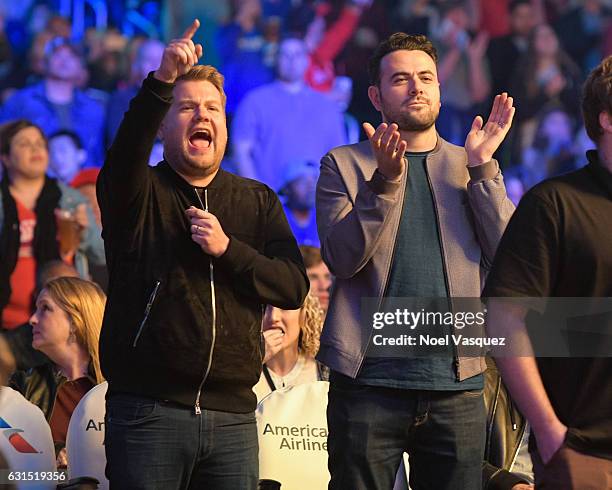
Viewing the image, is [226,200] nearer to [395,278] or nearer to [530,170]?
[395,278]

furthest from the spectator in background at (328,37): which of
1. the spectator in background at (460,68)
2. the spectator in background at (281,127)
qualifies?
the spectator in background at (460,68)

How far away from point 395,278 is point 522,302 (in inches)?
31.0

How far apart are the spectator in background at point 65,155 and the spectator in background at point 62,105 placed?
0.15 ft

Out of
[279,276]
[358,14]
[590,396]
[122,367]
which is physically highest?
[358,14]

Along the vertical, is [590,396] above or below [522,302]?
below

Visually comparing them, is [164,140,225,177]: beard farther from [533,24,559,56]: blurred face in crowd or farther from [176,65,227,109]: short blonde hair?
[533,24,559,56]: blurred face in crowd

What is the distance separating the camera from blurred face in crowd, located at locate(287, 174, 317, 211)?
25.5 ft

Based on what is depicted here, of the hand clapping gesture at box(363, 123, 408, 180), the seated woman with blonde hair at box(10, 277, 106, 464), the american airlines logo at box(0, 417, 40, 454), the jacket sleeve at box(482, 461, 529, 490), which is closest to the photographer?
the hand clapping gesture at box(363, 123, 408, 180)

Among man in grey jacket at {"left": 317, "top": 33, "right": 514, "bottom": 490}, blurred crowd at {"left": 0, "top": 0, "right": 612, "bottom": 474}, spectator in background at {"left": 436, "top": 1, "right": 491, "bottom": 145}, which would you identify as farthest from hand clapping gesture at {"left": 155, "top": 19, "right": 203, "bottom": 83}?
spectator in background at {"left": 436, "top": 1, "right": 491, "bottom": 145}

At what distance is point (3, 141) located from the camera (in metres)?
7.12

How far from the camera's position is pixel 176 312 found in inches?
122

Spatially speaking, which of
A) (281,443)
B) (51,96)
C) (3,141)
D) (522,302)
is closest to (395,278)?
(522,302)

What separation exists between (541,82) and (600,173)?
573cm

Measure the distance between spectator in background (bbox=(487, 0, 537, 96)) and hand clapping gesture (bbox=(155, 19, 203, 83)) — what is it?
5.49 metres
